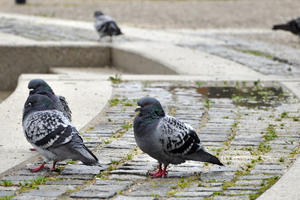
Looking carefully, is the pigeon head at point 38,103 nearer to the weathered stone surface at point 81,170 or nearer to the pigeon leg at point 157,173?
the weathered stone surface at point 81,170

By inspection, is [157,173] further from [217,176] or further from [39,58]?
[39,58]

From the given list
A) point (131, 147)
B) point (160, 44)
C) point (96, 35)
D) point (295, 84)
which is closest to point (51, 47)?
point (160, 44)

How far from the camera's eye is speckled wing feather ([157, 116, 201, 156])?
587cm

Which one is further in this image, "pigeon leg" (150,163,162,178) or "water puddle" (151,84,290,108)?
"water puddle" (151,84,290,108)

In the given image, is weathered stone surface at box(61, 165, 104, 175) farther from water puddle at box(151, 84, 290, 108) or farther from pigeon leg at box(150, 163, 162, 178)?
water puddle at box(151, 84, 290, 108)

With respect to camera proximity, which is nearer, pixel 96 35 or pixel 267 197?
pixel 267 197

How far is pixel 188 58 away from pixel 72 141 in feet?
23.2

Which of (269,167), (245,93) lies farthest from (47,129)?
(245,93)

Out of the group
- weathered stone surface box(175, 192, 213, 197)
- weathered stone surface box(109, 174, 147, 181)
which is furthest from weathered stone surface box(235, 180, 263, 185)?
weathered stone surface box(109, 174, 147, 181)

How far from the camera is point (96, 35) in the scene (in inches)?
668

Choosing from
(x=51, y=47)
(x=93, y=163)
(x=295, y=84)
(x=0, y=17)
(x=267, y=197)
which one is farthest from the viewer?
(x=0, y=17)

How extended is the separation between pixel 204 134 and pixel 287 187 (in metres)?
2.15

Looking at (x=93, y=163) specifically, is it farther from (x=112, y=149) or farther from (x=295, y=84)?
(x=295, y=84)

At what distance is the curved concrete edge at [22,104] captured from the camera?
660 centimetres
